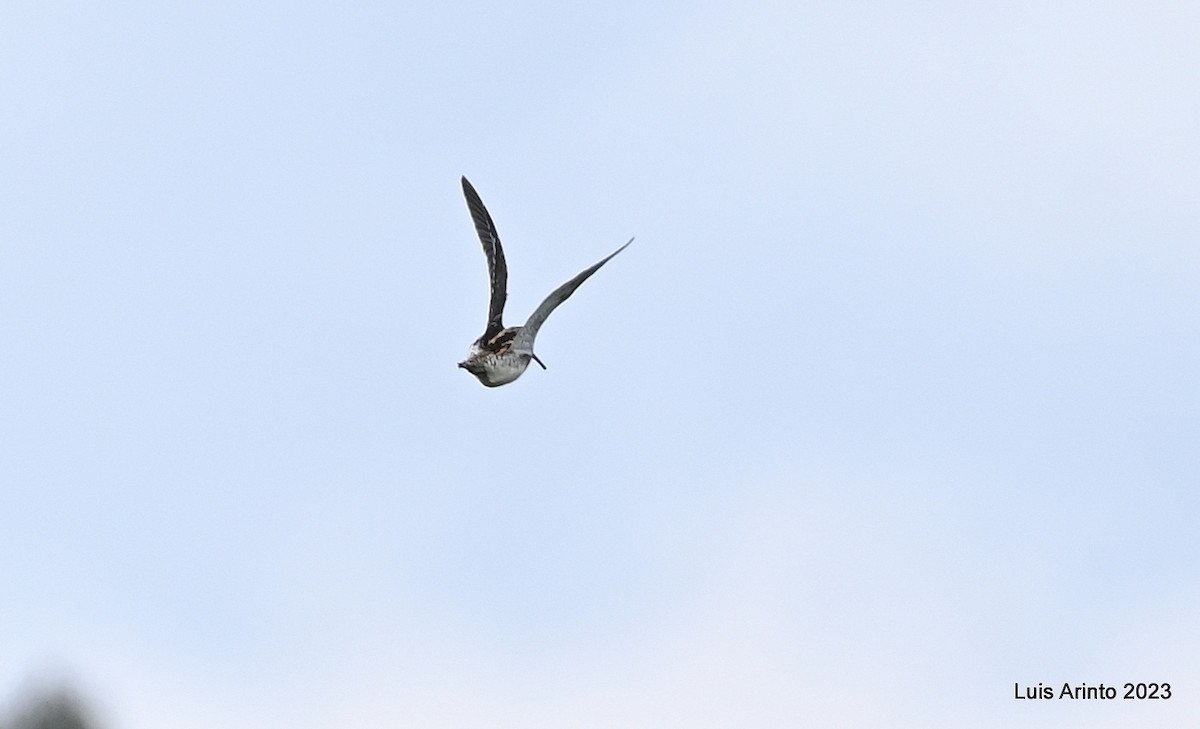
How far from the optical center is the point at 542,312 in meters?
39.5

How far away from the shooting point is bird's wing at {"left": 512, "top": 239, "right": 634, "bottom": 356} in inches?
1511

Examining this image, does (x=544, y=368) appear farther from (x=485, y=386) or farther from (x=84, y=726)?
(x=84, y=726)

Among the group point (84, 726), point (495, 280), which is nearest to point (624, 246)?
point (495, 280)

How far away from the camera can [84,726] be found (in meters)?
45.2

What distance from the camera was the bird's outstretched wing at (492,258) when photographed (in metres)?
41.1

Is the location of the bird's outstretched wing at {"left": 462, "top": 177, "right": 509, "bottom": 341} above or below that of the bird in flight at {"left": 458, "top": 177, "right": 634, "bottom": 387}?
above

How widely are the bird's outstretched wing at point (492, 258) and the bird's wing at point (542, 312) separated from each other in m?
0.70

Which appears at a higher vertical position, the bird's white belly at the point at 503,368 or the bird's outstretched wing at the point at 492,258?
the bird's outstretched wing at the point at 492,258

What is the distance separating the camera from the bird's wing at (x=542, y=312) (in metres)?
38.4

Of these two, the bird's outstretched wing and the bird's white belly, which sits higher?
the bird's outstretched wing

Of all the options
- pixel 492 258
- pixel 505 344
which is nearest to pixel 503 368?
pixel 505 344

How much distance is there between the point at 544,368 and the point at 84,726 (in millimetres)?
13178

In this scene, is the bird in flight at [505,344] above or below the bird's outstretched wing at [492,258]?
below

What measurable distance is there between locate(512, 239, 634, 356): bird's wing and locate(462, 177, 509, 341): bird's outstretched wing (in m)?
0.70
